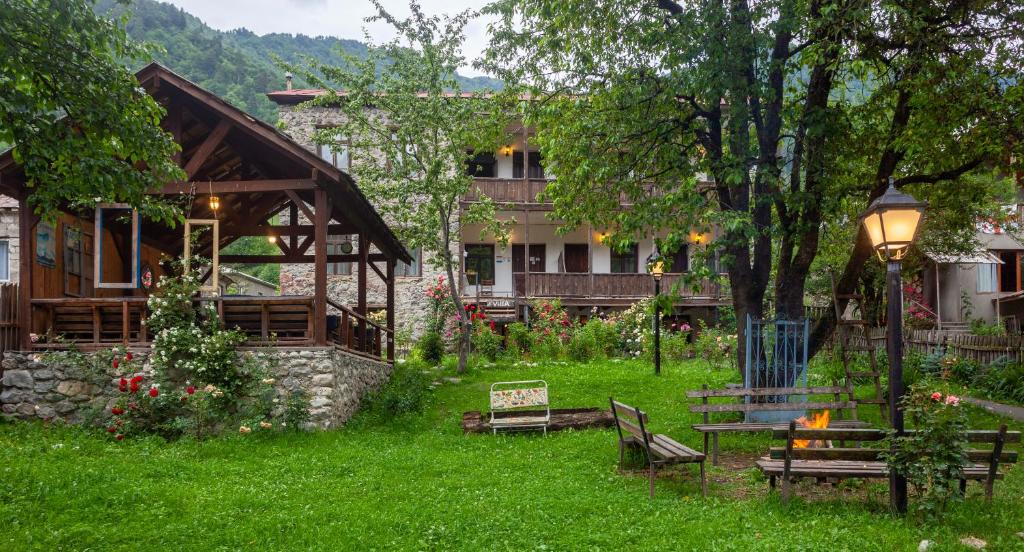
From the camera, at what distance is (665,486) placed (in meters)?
8.16

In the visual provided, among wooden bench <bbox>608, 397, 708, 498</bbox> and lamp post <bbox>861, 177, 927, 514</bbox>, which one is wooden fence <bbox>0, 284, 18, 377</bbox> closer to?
wooden bench <bbox>608, 397, 708, 498</bbox>

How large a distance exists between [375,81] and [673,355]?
402 inches

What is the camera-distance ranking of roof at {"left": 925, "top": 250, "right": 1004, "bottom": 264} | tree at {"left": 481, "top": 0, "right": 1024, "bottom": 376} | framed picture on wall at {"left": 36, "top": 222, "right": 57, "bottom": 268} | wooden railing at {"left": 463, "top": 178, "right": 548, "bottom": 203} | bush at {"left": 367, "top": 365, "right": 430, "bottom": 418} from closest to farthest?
1. tree at {"left": 481, "top": 0, "right": 1024, "bottom": 376}
2. framed picture on wall at {"left": 36, "top": 222, "right": 57, "bottom": 268}
3. bush at {"left": 367, "top": 365, "right": 430, "bottom": 418}
4. roof at {"left": 925, "top": 250, "right": 1004, "bottom": 264}
5. wooden railing at {"left": 463, "top": 178, "right": 548, "bottom": 203}

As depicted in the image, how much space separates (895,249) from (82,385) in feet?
36.3

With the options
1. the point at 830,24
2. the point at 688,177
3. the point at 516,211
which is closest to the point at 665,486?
the point at 688,177

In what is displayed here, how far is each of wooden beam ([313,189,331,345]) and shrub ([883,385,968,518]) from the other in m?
8.12

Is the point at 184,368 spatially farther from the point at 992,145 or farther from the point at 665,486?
the point at 992,145

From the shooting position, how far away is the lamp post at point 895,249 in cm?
629

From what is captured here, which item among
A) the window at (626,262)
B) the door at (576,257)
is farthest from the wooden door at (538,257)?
the window at (626,262)

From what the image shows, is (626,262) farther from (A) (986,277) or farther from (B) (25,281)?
(B) (25,281)

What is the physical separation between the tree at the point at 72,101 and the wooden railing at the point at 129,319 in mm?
3785

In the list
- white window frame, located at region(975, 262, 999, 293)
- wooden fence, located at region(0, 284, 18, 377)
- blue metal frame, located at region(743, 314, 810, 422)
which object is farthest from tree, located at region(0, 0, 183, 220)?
white window frame, located at region(975, 262, 999, 293)

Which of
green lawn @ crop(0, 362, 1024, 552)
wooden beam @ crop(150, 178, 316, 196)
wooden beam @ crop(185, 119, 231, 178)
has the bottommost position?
green lawn @ crop(0, 362, 1024, 552)

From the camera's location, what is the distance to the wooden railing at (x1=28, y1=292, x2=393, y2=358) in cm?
1165
